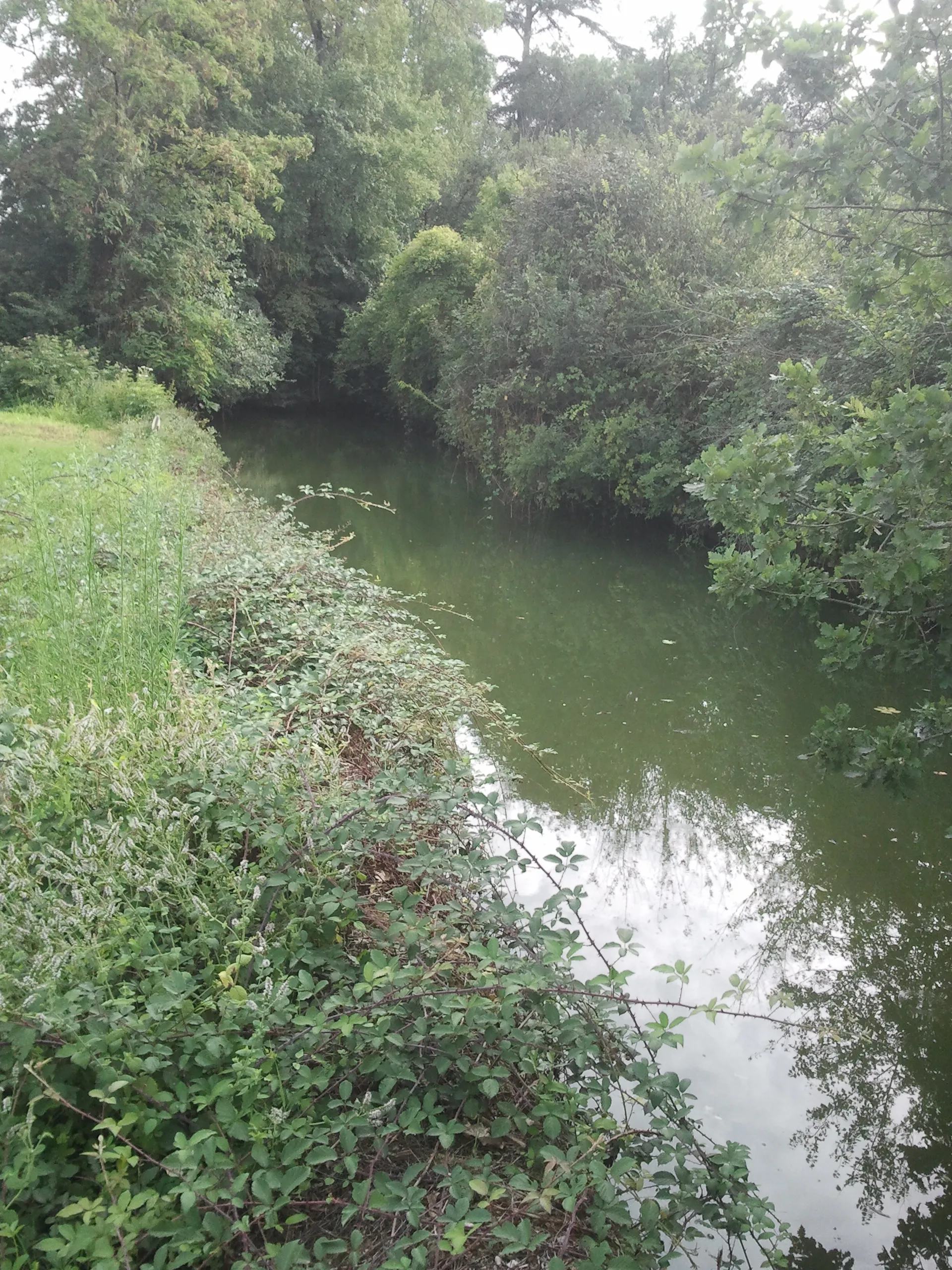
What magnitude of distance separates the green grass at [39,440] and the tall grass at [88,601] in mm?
1754

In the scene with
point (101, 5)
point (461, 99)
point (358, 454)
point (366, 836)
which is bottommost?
point (358, 454)

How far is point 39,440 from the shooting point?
36.5ft

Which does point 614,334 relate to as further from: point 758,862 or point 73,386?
point 758,862

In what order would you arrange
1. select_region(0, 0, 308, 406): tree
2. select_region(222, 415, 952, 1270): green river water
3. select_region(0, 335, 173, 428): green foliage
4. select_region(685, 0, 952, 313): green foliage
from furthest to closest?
select_region(0, 0, 308, 406): tree → select_region(0, 335, 173, 428): green foliage → select_region(222, 415, 952, 1270): green river water → select_region(685, 0, 952, 313): green foliage

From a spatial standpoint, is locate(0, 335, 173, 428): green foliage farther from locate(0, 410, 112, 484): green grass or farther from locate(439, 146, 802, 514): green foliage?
locate(439, 146, 802, 514): green foliage

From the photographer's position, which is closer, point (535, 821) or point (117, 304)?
point (535, 821)

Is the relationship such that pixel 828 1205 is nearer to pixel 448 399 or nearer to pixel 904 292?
pixel 904 292

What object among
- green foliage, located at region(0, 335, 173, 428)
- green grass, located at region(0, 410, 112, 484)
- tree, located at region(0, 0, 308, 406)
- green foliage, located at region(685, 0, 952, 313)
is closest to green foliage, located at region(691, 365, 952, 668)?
green foliage, located at region(685, 0, 952, 313)

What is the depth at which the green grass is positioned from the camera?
860cm

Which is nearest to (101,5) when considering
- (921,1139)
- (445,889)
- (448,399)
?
(448,399)

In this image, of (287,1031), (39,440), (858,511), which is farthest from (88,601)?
(39,440)

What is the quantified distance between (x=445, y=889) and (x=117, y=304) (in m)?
18.6

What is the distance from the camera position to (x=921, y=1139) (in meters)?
3.34

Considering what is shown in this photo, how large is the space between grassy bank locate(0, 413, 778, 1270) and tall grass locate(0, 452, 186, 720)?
42 mm
